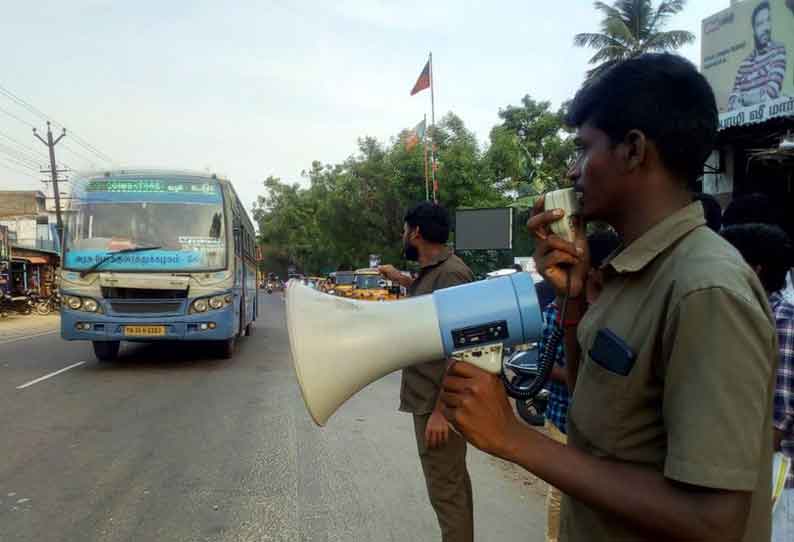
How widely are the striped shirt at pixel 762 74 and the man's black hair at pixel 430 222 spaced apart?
790 centimetres

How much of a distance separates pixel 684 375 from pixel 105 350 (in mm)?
9789

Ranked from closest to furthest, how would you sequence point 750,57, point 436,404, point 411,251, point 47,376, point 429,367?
point 436,404 → point 429,367 → point 411,251 → point 47,376 → point 750,57

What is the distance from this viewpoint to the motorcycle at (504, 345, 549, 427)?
4992 millimetres

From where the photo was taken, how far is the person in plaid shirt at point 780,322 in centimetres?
181

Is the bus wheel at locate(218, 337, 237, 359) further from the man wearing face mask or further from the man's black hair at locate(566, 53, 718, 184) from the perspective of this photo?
the man's black hair at locate(566, 53, 718, 184)

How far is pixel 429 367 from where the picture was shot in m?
2.56

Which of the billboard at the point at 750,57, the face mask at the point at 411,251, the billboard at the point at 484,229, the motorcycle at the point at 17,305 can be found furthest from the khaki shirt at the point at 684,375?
the motorcycle at the point at 17,305

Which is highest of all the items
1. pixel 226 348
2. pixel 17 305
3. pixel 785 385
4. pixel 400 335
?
pixel 400 335

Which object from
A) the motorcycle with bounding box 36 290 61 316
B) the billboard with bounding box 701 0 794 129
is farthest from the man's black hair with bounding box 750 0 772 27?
the motorcycle with bounding box 36 290 61 316

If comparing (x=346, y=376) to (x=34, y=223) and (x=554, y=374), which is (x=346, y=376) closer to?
(x=554, y=374)

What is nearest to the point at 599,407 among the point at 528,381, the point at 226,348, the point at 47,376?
the point at 528,381

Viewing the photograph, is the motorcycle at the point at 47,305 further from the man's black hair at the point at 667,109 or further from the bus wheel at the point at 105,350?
the man's black hair at the point at 667,109

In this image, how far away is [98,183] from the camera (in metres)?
8.41

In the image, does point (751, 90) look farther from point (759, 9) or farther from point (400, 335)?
point (400, 335)
